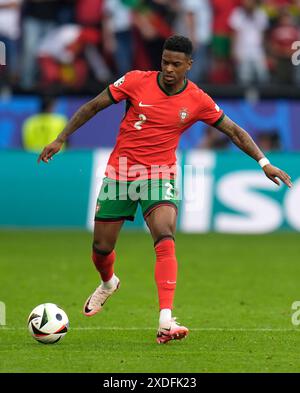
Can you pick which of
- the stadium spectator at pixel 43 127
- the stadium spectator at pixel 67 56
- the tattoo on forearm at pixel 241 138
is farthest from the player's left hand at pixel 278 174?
the stadium spectator at pixel 67 56

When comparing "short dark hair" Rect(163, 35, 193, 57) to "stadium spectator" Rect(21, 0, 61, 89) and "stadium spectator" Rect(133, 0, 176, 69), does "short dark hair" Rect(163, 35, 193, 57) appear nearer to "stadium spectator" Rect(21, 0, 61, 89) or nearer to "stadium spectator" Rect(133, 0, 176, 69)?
"stadium spectator" Rect(133, 0, 176, 69)

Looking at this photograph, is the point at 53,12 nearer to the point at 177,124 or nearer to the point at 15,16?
the point at 15,16

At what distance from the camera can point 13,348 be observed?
9375 millimetres

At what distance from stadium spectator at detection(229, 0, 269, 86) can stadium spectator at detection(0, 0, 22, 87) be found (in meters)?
4.07

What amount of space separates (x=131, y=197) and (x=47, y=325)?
59.8 inches

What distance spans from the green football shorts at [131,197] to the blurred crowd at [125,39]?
11307 millimetres

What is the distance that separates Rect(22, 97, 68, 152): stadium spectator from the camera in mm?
20875

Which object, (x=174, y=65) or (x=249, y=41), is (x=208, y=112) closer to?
(x=174, y=65)

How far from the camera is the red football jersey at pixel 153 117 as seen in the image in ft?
33.6

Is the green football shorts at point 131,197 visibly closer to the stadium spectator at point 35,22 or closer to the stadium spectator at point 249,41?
the stadium spectator at point 35,22

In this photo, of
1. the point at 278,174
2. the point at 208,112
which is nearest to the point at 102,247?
the point at 208,112

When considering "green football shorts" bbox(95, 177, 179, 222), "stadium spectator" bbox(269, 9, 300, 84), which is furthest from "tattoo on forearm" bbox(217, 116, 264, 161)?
"stadium spectator" bbox(269, 9, 300, 84)
